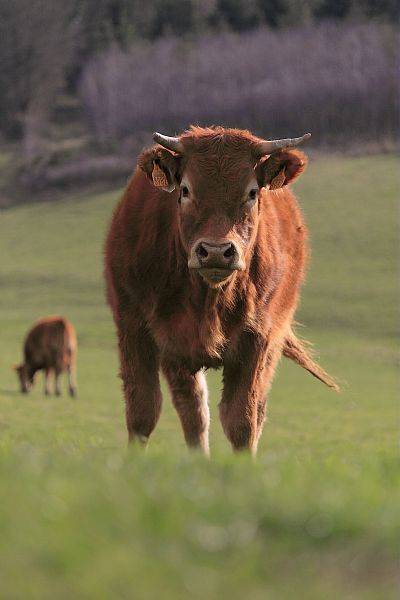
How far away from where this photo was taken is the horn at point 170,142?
7793mm

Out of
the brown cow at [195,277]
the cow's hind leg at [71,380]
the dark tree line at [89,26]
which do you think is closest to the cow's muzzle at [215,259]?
the brown cow at [195,277]

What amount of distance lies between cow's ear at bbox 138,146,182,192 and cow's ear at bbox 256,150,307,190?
0.51 metres

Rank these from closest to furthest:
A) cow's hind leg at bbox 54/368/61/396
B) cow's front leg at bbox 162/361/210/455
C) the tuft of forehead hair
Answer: the tuft of forehead hair → cow's front leg at bbox 162/361/210/455 → cow's hind leg at bbox 54/368/61/396

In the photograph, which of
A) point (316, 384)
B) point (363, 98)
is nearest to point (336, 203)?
point (363, 98)

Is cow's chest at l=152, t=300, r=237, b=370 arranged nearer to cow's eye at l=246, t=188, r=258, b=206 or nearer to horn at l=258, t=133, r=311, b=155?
cow's eye at l=246, t=188, r=258, b=206

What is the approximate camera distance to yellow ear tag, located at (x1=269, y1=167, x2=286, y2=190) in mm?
8086

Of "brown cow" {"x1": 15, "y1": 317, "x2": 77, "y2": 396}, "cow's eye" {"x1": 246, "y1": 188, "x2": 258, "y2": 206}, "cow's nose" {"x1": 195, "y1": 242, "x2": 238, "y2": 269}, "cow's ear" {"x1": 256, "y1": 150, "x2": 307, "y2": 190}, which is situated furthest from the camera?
"brown cow" {"x1": 15, "y1": 317, "x2": 77, "y2": 396}

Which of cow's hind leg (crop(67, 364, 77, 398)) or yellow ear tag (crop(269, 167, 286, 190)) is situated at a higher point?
yellow ear tag (crop(269, 167, 286, 190))

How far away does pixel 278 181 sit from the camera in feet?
26.6

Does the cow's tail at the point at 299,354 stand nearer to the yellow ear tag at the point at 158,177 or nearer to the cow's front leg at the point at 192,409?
the cow's front leg at the point at 192,409

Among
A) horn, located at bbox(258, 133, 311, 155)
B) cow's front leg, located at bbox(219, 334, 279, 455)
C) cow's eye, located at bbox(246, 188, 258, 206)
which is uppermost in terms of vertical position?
horn, located at bbox(258, 133, 311, 155)

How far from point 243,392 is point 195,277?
76 cm

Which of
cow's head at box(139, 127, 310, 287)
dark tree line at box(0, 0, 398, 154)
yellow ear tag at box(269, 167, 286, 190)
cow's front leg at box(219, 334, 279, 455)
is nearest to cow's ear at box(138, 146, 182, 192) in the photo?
cow's head at box(139, 127, 310, 287)

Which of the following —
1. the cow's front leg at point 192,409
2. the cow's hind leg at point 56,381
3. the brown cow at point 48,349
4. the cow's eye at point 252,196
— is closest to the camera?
the cow's eye at point 252,196
